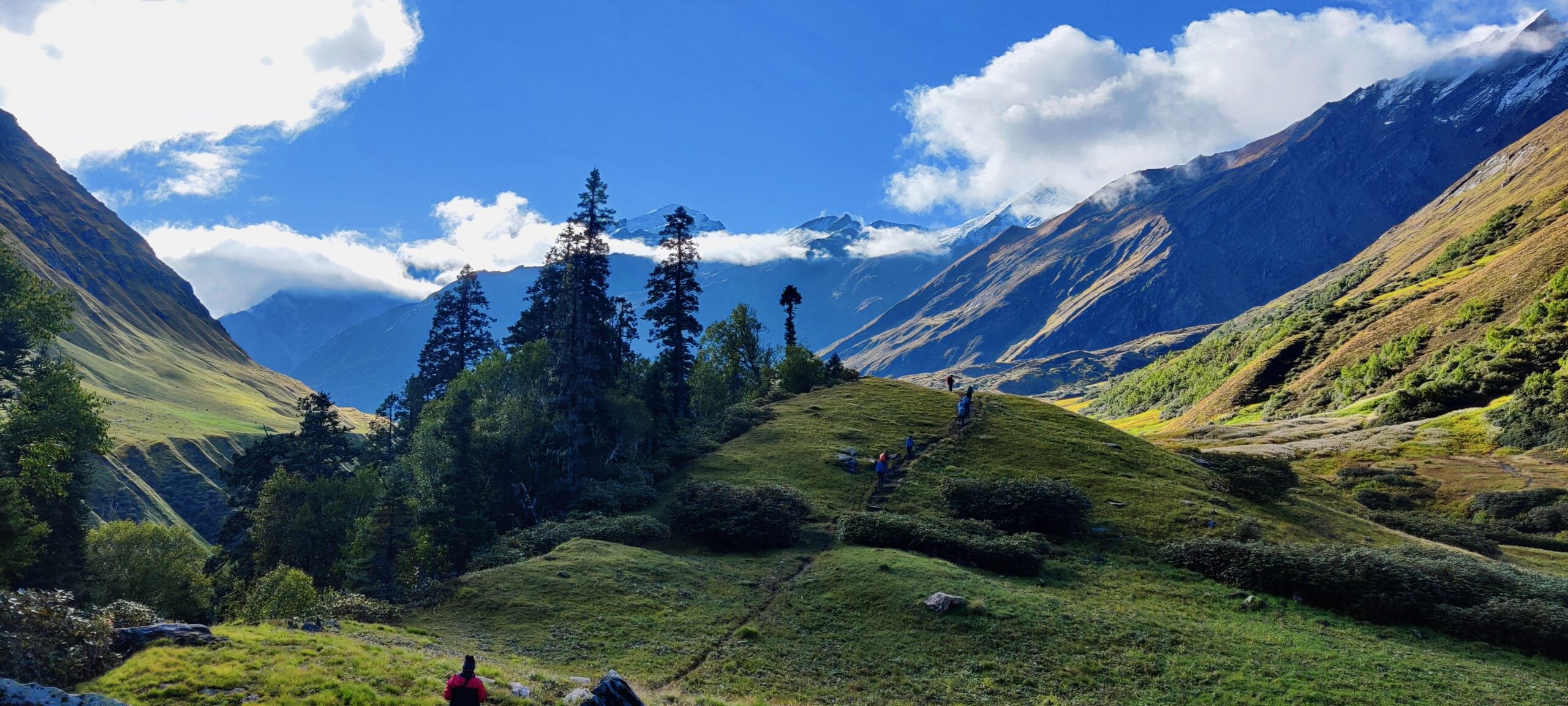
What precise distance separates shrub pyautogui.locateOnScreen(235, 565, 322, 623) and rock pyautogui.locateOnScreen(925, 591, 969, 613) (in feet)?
85.7

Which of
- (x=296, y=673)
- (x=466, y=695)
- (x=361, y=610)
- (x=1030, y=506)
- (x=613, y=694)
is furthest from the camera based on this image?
(x=1030, y=506)

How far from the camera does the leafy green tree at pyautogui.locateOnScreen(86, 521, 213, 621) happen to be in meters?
52.4

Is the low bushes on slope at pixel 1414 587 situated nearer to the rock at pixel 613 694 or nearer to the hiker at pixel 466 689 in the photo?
the rock at pixel 613 694

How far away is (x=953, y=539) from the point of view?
4031cm

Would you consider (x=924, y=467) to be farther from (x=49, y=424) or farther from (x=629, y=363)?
(x=49, y=424)

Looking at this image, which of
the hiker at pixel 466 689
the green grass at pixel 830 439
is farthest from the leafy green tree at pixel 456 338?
the hiker at pixel 466 689

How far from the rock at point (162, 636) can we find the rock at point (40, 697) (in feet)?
20.5

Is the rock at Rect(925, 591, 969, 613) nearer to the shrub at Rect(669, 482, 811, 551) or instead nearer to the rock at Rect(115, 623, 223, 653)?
the shrub at Rect(669, 482, 811, 551)

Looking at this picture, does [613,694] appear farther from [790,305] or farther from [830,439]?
[790,305]

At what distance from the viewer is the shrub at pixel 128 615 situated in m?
23.8

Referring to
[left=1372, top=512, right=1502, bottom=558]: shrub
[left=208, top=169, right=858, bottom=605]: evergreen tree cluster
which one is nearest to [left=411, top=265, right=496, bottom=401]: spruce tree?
[left=208, top=169, right=858, bottom=605]: evergreen tree cluster

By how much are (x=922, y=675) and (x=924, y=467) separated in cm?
3244

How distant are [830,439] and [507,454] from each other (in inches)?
1064

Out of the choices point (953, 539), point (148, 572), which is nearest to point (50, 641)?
point (953, 539)
